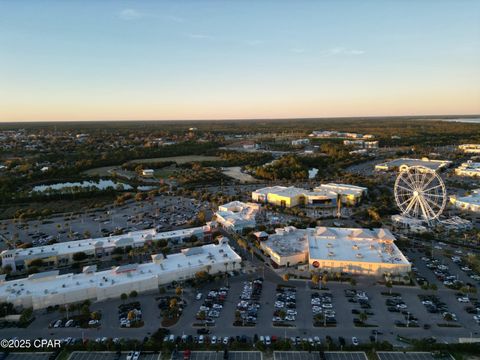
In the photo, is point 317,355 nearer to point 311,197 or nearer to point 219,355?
point 219,355

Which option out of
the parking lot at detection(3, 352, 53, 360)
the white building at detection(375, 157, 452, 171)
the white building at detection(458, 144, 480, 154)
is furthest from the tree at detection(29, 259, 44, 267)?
the white building at detection(458, 144, 480, 154)

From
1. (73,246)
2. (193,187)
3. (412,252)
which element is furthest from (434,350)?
(193,187)

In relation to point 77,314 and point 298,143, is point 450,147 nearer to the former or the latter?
point 298,143

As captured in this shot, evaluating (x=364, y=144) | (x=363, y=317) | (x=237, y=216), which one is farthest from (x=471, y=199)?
(x=364, y=144)

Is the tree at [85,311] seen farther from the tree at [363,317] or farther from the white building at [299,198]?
the white building at [299,198]

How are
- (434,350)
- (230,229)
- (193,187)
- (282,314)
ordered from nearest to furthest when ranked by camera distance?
(434,350) → (282,314) → (230,229) → (193,187)

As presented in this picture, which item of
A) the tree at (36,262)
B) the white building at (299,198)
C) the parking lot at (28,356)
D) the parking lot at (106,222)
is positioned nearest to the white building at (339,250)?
the white building at (299,198)

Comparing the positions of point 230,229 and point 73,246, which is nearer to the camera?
point 73,246

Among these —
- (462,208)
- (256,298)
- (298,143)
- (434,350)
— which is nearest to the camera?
(434,350)
